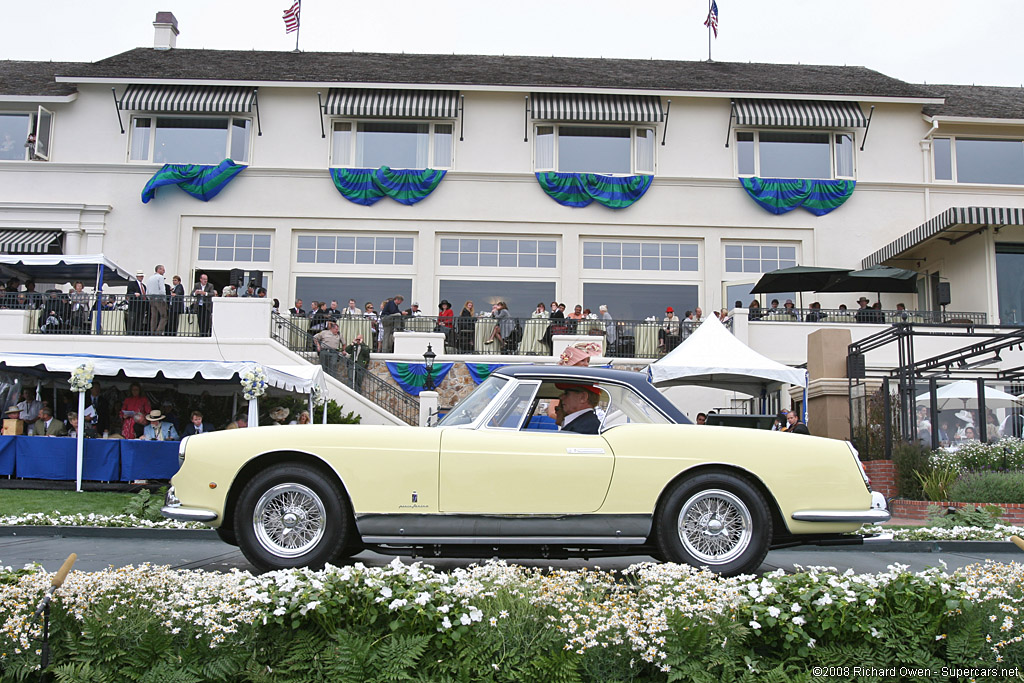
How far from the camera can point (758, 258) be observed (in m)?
26.4

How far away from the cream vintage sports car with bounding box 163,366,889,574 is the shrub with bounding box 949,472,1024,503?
26.0 ft

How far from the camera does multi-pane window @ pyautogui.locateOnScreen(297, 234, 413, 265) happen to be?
2622cm

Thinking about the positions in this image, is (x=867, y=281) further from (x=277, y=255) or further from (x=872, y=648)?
(x=872, y=648)

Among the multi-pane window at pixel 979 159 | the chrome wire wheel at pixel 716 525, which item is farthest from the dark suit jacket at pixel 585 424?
the multi-pane window at pixel 979 159

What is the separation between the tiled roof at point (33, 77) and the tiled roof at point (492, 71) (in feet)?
2.70

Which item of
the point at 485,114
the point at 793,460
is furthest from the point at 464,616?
the point at 485,114

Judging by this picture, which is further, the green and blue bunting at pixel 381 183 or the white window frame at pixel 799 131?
the white window frame at pixel 799 131

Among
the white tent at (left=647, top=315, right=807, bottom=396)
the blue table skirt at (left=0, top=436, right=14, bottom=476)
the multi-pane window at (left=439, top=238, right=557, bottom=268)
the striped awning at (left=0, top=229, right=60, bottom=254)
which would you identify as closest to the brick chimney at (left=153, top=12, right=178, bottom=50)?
the striped awning at (left=0, top=229, right=60, bottom=254)

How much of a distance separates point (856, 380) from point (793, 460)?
12.1m

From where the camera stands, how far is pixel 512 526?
5887 millimetres

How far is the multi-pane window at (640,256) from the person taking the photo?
2641cm

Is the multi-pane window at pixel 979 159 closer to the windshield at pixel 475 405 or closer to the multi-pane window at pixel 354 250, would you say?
the multi-pane window at pixel 354 250

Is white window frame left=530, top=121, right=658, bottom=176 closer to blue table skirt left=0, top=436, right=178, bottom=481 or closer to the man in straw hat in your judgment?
the man in straw hat

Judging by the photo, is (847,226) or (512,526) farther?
(847,226)
